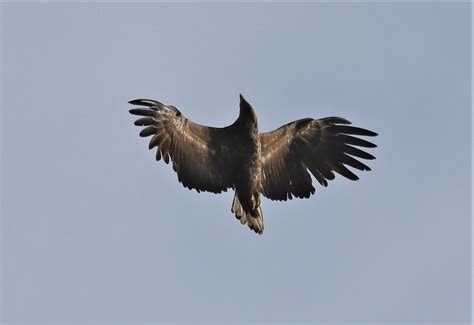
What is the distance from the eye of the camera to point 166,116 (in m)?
24.5

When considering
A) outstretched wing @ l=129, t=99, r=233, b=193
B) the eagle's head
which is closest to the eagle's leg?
outstretched wing @ l=129, t=99, r=233, b=193

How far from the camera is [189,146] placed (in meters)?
24.9

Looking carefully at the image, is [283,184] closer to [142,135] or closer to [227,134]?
[227,134]

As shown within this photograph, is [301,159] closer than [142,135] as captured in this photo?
No

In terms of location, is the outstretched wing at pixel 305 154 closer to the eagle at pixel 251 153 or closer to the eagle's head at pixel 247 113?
the eagle at pixel 251 153

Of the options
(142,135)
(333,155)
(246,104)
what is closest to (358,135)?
(333,155)

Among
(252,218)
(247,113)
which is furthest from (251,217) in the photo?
(247,113)

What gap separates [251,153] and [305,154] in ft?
5.24

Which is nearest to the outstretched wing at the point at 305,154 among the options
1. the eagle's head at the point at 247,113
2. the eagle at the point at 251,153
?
the eagle at the point at 251,153

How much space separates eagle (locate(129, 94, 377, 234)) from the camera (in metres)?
24.5

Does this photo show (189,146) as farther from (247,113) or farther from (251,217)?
(251,217)

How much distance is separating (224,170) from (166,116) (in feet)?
5.56

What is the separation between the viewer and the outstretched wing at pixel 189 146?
24375 millimetres

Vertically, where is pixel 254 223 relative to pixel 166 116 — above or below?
below
